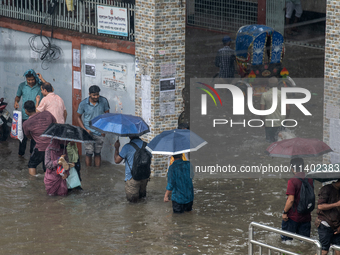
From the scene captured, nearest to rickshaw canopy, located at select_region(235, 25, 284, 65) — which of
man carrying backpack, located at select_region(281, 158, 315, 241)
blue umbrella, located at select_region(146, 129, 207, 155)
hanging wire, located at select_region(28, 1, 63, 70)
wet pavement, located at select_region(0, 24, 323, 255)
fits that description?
wet pavement, located at select_region(0, 24, 323, 255)

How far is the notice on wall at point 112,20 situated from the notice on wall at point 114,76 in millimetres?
664

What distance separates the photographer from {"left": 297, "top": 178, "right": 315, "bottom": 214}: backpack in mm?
7938

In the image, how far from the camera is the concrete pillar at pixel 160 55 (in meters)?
11.1

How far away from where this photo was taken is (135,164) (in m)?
9.84

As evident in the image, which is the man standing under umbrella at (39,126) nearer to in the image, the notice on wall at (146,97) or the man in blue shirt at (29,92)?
the man in blue shirt at (29,92)

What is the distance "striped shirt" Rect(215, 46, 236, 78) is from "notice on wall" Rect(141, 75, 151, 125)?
5.10 metres

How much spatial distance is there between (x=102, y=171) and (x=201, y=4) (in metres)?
12.1

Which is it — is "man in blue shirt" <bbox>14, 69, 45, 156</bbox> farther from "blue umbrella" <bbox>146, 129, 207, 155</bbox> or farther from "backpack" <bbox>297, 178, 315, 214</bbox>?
"backpack" <bbox>297, 178, 315, 214</bbox>

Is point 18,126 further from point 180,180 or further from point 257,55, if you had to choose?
point 257,55

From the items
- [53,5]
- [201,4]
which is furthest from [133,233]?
[201,4]

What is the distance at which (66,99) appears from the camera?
524 inches

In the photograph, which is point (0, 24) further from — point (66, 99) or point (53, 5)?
point (66, 99)

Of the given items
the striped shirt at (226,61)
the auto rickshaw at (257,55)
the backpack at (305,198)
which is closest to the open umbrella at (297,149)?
the backpack at (305,198)

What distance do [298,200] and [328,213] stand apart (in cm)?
54
